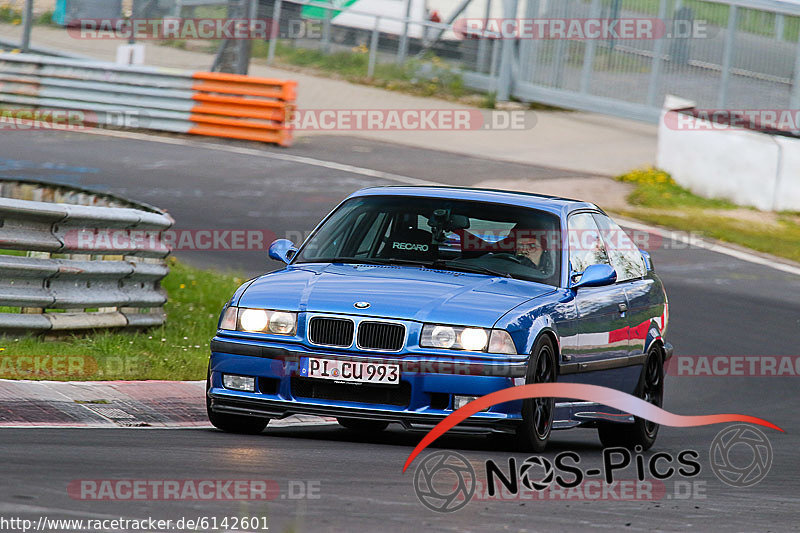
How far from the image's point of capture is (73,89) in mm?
27000

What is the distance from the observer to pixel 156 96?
26609mm

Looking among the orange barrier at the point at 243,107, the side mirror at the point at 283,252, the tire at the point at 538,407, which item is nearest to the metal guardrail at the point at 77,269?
the side mirror at the point at 283,252

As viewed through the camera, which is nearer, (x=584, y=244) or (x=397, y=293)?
(x=397, y=293)

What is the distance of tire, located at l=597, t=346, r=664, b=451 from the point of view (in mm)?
9641

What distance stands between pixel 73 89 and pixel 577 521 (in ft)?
73.0

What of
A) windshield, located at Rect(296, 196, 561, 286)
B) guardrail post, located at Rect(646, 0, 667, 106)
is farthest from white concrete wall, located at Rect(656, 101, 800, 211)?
windshield, located at Rect(296, 196, 561, 286)

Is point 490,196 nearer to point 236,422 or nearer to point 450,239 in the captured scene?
point 450,239

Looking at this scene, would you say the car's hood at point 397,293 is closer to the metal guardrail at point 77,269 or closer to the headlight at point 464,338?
the headlight at point 464,338

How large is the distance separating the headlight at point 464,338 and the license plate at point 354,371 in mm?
227

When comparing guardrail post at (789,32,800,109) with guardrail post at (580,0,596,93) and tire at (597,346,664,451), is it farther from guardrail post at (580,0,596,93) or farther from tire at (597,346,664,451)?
tire at (597,346,664,451)

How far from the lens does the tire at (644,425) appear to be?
380 inches

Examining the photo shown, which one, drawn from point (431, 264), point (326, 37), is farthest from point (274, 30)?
point (431, 264)

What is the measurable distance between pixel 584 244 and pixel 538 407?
1651mm

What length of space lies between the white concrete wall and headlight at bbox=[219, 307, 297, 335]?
50.3 feet
